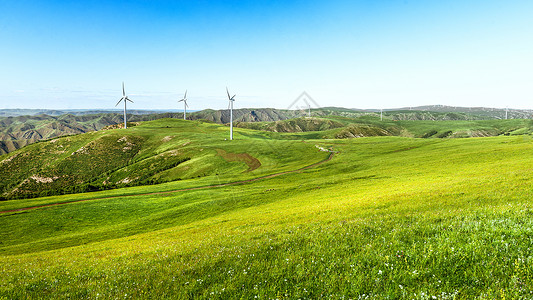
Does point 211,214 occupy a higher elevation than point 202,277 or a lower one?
lower

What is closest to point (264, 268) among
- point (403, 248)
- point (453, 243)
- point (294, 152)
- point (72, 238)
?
point (403, 248)

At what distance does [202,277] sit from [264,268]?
2419 millimetres

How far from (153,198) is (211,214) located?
2923 cm

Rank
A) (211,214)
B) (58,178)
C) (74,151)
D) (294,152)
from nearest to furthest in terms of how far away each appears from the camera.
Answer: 1. (211,214)
2. (294,152)
3. (58,178)
4. (74,151)

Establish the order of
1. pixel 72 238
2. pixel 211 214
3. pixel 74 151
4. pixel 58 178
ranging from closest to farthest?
pixel 72 238 < pixel 211 214 < pixel 58 178 < pixel 74 151

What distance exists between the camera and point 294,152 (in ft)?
404

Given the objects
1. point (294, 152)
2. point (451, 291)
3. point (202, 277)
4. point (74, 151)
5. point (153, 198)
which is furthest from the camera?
point (74, 151)

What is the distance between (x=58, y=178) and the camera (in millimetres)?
131375

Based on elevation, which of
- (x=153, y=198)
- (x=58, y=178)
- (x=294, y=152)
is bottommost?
(x=58, y=178)

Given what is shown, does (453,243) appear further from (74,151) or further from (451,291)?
(74,151)

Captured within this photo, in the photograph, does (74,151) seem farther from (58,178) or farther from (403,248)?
(403,248)

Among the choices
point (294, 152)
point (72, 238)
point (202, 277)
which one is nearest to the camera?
point (202, 277)

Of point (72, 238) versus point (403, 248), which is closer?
point (403, 248)

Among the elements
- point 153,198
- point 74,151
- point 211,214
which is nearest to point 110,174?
point 74,151
